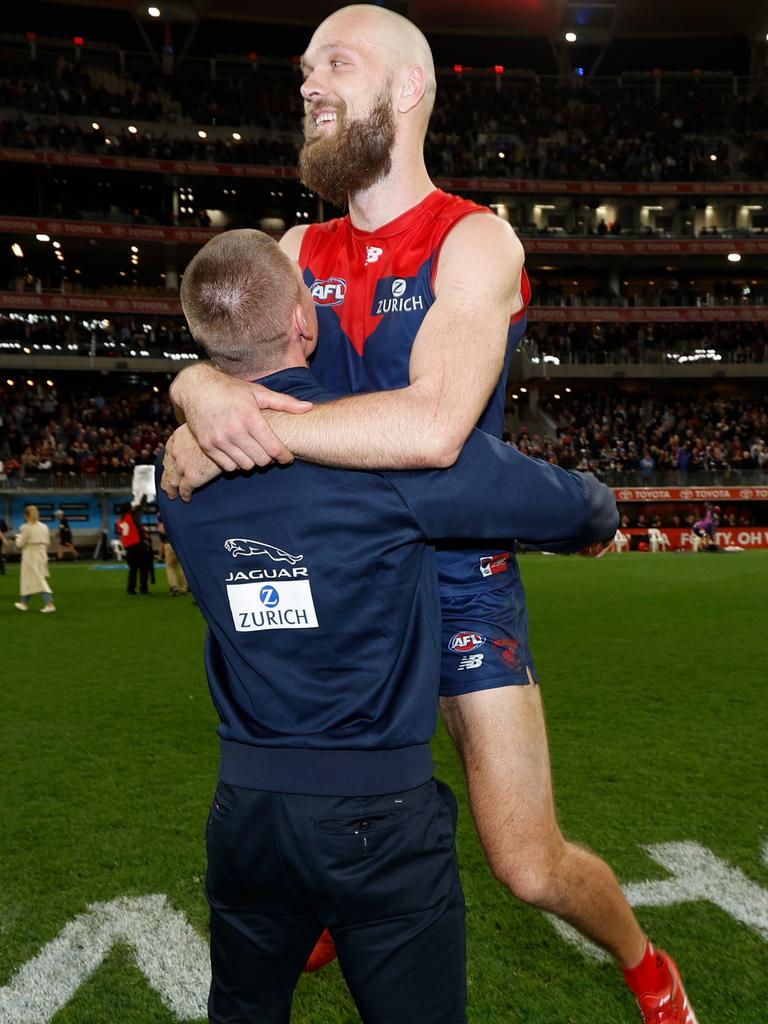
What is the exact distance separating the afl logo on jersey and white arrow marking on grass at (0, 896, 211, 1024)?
2.43 m

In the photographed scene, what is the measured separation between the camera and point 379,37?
2629 mm

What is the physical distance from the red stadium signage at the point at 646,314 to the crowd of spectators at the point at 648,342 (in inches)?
17.0

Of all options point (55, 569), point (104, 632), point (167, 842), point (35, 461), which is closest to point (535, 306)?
point (35, 461)

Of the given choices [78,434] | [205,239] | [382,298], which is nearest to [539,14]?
[205,239]

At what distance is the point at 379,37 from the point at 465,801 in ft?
12.9

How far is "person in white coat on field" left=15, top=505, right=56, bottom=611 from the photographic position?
1465 centimetres

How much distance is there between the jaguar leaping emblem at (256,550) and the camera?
1.79 m

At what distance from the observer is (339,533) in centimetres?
178

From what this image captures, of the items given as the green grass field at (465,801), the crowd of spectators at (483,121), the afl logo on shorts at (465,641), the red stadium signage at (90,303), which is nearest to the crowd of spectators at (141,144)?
the crowd of spectators at (483,121)

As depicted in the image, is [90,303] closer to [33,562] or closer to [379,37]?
[33,562]

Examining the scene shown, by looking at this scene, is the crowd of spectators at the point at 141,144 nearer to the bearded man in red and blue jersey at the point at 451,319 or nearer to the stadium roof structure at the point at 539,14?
the stadium roof structure at the point at 539,14

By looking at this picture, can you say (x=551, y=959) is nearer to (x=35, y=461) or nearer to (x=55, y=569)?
(x=55, y=569)

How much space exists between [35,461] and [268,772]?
32745 mm

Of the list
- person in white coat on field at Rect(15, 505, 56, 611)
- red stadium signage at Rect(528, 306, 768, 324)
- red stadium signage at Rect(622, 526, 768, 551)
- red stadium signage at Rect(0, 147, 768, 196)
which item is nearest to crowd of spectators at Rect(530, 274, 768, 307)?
red stadium signage at Rect(528, 306, 768, 324)
